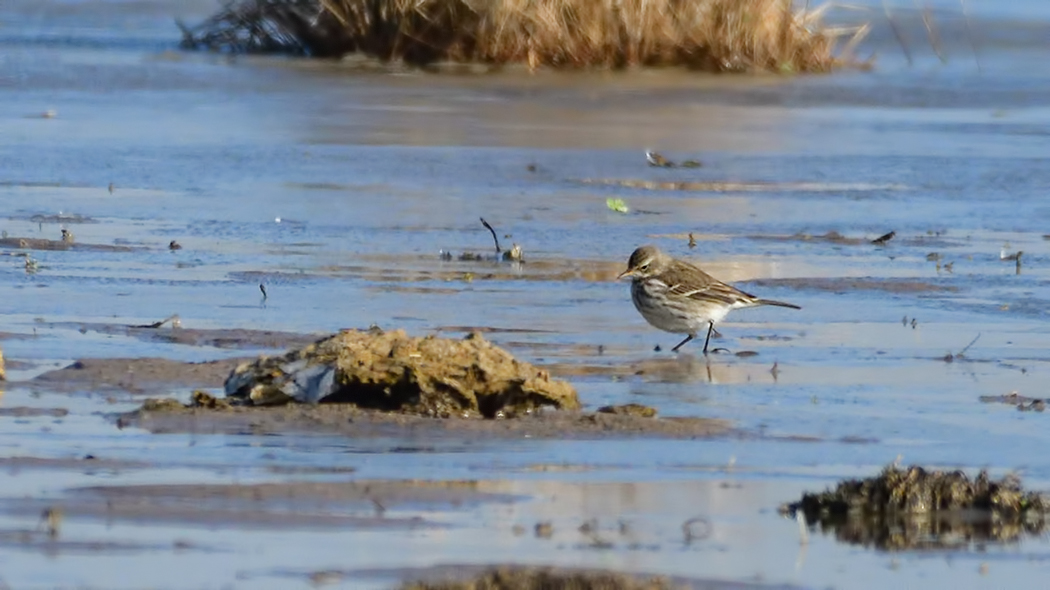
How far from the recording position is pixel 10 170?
1454 cm

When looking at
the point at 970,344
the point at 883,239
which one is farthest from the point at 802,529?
the point at 883,239

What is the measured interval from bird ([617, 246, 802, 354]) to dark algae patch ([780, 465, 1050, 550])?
337cm

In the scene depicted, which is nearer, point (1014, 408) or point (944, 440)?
point (944, 440)

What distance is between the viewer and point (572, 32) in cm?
2158

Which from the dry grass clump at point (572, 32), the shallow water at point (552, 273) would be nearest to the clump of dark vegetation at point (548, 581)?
the shallow water at point (552, 273)

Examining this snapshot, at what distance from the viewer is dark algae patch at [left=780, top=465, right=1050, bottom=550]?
616 cm

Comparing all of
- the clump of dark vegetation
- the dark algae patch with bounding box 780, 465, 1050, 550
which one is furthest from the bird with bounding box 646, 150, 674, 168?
the clump of dark vegetation

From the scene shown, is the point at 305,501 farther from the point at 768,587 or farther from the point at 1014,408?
the point at 1014,408

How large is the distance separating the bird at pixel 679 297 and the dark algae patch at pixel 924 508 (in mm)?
3370

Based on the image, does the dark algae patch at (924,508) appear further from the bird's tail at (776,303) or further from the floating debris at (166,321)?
the bird's tail at (776,303)

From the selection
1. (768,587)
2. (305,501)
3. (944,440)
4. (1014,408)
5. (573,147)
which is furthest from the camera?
(573,147)

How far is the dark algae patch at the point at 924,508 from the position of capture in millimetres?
6164

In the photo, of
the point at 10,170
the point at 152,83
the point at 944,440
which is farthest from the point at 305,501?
the point at 152,83

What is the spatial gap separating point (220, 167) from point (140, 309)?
17.5 feet
